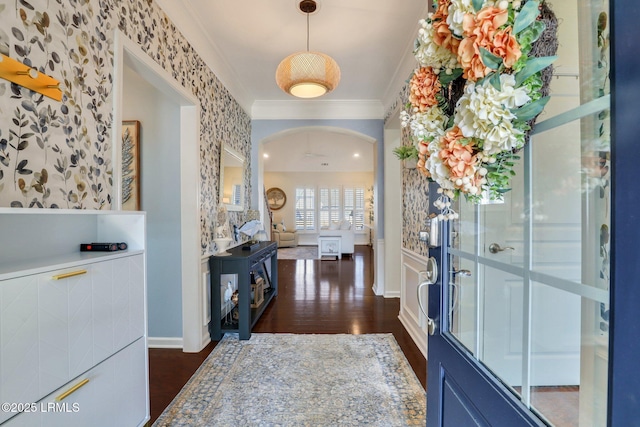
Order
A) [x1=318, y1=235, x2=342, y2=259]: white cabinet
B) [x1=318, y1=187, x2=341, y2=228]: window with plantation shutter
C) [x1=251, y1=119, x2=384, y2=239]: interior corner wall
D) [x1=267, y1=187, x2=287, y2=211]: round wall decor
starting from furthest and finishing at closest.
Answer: [x1=318, y1=187, x2=341, y2=228]: window with plantation shutter < [x1=267, y1=187, x2=287, y2=211]: round wall decor < [x1=318, y1=235, x2=342, y2=259]: white cabinet < [x1=251, y1=119, x2=384, y2=239]: interior corner wall

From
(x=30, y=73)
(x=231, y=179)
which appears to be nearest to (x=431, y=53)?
(x=30, y=73)

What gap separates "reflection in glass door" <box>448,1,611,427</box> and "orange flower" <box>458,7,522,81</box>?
0.50ft

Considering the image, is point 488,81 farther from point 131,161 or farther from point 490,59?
point 131,161

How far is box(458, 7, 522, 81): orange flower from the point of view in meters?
0.56

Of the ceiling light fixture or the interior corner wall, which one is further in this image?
the interior corner wall

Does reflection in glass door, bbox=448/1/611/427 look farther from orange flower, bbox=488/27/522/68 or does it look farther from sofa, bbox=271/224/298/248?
sofa, bbox=271/224/298/248

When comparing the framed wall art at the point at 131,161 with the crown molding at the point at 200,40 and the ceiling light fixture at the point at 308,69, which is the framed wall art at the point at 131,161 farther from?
the ceiling light fixture at the point at 308,69

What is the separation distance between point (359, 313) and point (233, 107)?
3.04m

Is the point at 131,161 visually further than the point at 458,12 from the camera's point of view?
Yes

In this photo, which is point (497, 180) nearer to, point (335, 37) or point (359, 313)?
point (335, 37)

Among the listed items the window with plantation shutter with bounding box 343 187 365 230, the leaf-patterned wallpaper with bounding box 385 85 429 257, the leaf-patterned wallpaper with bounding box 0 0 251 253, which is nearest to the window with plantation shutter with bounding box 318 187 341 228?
the window with plantation shutter with bounding box 343 187 365 230

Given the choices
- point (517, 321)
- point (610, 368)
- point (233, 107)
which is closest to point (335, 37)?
point (233, 107)

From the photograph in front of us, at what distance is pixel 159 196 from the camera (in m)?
2.65

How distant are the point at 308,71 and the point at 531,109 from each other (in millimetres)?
1965
